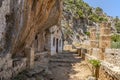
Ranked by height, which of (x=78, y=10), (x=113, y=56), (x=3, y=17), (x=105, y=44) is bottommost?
(x=113, y=56)

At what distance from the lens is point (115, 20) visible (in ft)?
255

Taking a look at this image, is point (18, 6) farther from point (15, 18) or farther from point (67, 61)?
A: point (67, 61)

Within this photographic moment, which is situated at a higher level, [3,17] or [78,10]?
[78,10]

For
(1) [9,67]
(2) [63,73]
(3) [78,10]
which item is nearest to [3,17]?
(1) [9,67]

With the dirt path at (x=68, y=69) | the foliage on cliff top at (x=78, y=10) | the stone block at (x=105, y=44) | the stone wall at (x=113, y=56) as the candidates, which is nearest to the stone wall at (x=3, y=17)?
the dirt path at (x=68, y=69)

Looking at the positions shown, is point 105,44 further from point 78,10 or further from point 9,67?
point 78,10

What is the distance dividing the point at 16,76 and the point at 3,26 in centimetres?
282

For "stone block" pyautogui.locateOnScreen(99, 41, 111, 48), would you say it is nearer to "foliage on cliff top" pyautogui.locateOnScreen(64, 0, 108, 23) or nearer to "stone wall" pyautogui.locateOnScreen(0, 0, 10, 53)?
"stone wall" pyautogui.locateOnScreen(0, 0, 10, 53)

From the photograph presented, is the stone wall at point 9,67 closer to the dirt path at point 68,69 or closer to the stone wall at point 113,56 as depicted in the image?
the dirt path at point 68,69

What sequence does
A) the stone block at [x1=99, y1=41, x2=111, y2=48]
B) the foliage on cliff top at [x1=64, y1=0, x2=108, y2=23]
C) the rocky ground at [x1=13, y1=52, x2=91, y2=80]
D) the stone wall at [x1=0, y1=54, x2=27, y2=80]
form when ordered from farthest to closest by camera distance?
the foliage on cliff top at [x1=64, y1=0, x2=108, y2=23] < the stone block at [x1=99, y1=41, x2=111, y2=48] < the rocky ground at [x1=13, y1=52, x2=91, y2=80] < the stone wall at [x1=0, y1=54, x2=27, y2=80]

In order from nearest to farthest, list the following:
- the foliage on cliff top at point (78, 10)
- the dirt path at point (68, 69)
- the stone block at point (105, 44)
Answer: the dirt path at point (68, 69) → the stone block at point (105, 44) → the foliage on cliff top at point (78, 10)

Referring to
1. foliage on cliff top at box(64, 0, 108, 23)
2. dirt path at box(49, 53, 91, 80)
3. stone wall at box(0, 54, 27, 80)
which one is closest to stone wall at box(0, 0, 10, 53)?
stone wall at box(0, 54, 27, 80)

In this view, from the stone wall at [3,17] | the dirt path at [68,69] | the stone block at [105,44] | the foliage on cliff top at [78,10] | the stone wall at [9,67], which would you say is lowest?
the dirt path at [68,69]

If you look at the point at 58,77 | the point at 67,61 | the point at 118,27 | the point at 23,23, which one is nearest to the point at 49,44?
the point at 67,61
